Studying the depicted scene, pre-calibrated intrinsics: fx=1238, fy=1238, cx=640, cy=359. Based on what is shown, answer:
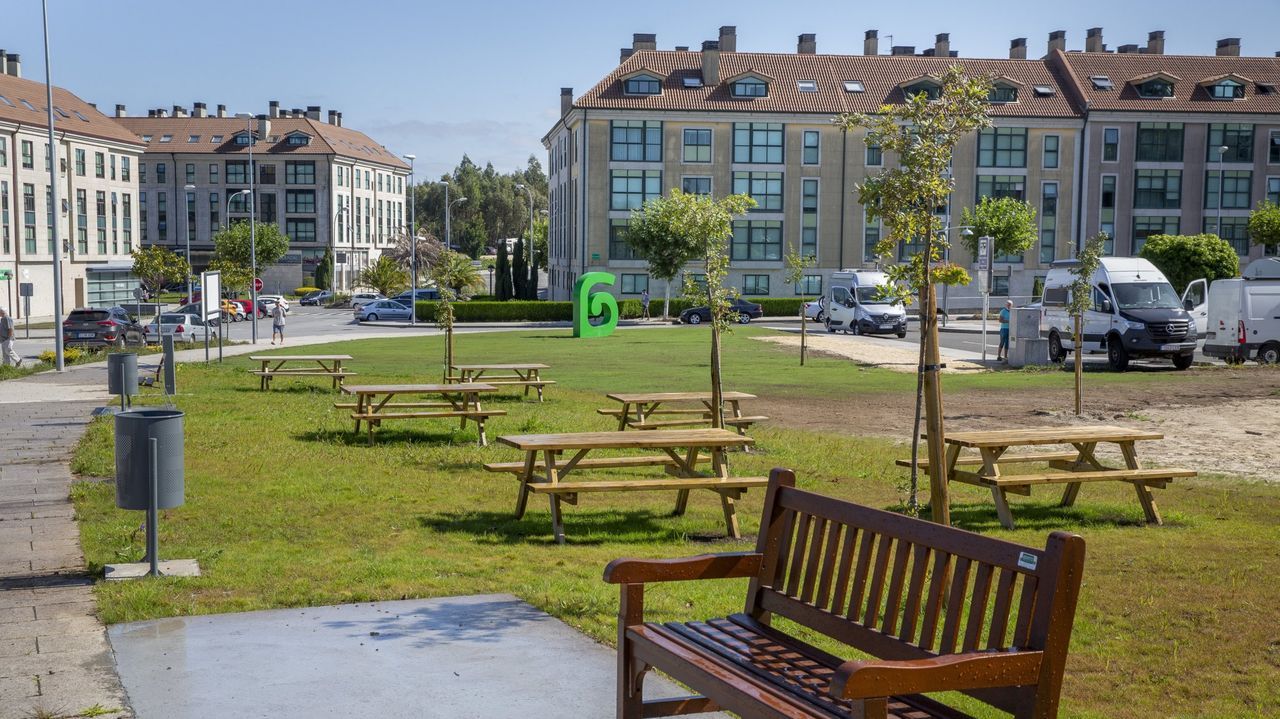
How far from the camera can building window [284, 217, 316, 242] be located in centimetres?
10288

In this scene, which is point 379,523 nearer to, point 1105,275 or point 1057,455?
point 1057,455

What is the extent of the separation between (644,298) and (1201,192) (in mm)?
33879

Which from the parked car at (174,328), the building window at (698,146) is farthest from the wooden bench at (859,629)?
the building window at (698,146)

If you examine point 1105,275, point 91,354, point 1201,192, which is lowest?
point 91,354

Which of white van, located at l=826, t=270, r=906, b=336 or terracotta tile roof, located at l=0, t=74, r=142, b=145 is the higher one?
terracotta tile roof, located at l=0, t=74, r=142, b=145

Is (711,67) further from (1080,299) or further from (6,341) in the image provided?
(1080,299)

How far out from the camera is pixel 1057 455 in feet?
38.3

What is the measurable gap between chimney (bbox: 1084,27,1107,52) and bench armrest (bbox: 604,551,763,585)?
265ft

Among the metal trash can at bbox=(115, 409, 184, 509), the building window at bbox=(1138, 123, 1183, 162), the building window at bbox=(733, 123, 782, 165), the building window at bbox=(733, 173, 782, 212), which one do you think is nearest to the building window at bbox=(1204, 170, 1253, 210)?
the building window at bbox=(1138, 123, 1183, 162)

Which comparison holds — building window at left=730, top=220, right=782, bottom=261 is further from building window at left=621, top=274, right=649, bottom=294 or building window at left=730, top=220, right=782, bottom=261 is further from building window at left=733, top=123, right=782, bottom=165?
building window at left=621, top=274, right=649, bottom=294

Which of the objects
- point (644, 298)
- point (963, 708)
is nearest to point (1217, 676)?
point (963, 708)

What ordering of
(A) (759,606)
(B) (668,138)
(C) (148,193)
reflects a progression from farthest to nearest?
1. (C) (148,193)
2. (B) (668,138)
3. (A) (759,606)

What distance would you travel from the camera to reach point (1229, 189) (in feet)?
235

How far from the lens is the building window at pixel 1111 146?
232 feet
